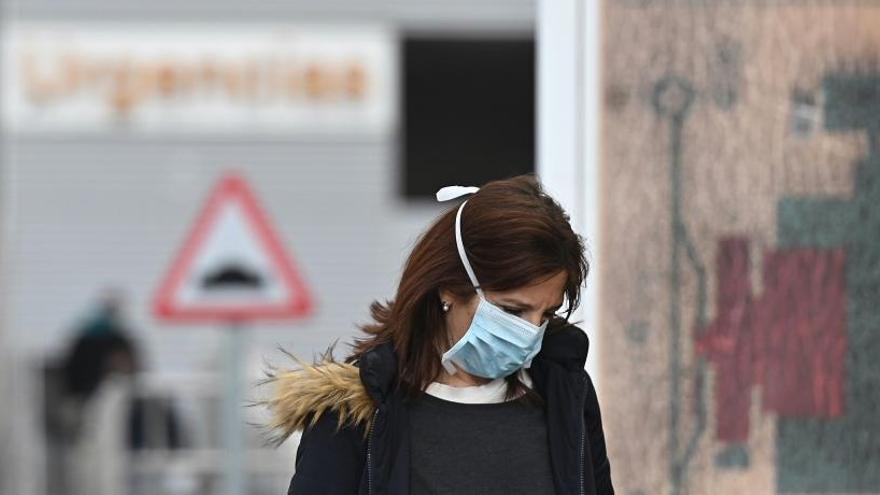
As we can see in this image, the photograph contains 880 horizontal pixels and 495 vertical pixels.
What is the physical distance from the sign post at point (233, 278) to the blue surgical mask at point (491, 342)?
4917mm

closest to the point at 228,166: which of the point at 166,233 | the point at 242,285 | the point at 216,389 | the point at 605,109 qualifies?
the point at 166,233

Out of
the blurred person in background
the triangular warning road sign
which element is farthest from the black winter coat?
the blurred person in background

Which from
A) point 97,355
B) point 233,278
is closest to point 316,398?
point 233,278

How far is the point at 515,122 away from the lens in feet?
55.3

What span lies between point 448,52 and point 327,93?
1.45 m

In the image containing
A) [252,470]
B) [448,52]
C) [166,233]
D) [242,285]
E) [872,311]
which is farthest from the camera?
[448,52]

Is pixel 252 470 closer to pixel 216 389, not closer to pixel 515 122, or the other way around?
pixel 216 389

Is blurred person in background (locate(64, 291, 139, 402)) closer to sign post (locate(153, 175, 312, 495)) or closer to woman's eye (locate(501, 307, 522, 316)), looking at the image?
sign post (locate(153, 175, 312, 495))

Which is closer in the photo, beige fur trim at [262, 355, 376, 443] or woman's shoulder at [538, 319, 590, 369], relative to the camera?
beige fur trim at [262, 355, 376, 443]

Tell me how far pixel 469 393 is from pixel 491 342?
5.2 inches

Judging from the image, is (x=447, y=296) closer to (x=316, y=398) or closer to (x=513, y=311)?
(x=513, y=311)

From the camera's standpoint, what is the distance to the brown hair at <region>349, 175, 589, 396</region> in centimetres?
289

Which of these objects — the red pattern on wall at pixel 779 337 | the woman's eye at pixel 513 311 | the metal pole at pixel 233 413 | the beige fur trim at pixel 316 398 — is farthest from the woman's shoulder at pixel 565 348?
the metal pole at pixel 233 413

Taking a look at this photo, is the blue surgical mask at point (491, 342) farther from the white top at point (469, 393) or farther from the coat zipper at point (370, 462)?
the coat zipper at point (370, 462)
